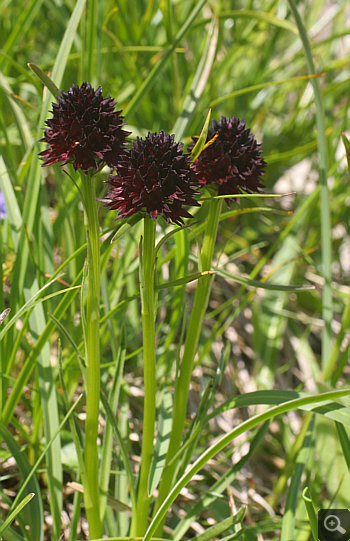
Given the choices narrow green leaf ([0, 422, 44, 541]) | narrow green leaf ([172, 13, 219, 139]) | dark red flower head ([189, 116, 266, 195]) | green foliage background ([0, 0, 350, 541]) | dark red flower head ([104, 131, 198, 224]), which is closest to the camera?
dark red flower head ([104, 131, 198, 224])

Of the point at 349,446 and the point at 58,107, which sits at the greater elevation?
the point at 58,107

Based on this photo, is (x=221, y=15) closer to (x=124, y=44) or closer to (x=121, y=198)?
(x=124, y=44)

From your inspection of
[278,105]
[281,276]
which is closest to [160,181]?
[281,276]

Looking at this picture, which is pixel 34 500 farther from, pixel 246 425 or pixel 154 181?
pixel 154 181

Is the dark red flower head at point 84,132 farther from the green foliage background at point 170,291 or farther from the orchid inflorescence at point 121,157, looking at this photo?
the green foliage background at point 170,291

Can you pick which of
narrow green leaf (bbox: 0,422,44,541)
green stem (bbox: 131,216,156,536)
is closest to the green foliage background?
narrow green leaf (bbox: 0,422,44,541)

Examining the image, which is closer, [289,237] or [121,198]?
[121,198]

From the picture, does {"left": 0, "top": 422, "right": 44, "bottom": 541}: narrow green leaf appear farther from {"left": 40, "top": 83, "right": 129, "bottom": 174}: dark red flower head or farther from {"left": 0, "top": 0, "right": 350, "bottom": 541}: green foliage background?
{"left": 40, "top": 83, "right": 129, "bottom": 174}: dark red flower head

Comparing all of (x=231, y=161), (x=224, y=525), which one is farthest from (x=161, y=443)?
(x=231, y=161)
